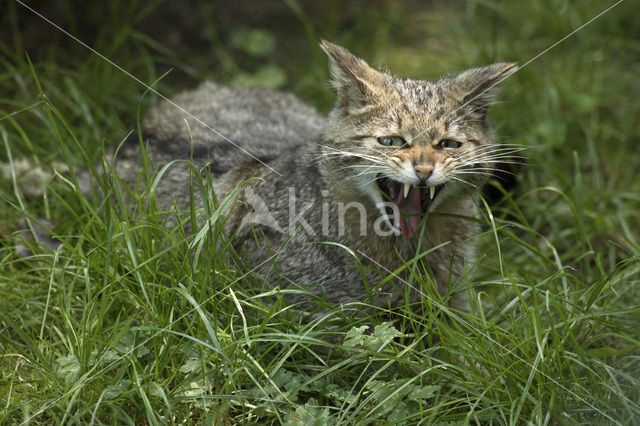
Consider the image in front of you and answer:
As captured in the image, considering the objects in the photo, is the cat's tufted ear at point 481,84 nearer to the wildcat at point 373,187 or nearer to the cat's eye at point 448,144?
the wildcat at point 373,187

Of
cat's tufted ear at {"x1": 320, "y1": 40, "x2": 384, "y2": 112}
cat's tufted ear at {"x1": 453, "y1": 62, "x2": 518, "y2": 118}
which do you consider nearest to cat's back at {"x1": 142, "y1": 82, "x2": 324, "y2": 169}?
cat's tufted ear at {"x1": 320, "y1": 40, "x2": 384, "y2": 112}

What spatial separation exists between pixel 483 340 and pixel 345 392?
25.0 inches

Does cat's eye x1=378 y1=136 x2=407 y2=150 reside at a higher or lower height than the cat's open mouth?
higher

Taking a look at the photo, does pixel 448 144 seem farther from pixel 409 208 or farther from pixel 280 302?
pixel 280 302

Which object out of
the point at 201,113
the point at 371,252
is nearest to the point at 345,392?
the point at 371,252

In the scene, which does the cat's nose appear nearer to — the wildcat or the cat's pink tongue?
the wildcat

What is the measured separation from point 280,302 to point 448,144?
1134 mm

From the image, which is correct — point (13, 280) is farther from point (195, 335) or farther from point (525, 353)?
point (525, 353)

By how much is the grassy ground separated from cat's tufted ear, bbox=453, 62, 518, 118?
558 millimetres

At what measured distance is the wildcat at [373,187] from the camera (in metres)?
3.22

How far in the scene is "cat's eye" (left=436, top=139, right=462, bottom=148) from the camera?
3275 millimetres

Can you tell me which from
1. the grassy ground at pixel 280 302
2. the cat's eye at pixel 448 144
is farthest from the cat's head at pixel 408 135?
the grassy ground at pixel 280 302

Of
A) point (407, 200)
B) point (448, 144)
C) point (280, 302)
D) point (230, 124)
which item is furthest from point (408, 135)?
point (230, 124)

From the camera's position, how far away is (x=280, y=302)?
3.02 m
